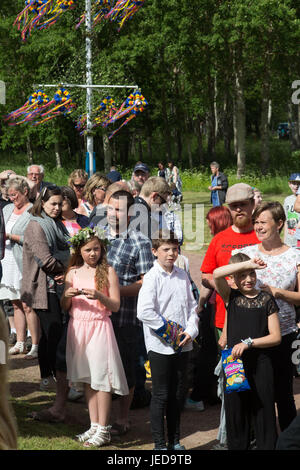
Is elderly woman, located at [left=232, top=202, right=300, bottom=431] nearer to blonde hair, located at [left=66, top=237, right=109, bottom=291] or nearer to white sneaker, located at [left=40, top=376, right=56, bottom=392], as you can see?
blonde hair, located at [left=66, top=237, right=109, bottom=291]

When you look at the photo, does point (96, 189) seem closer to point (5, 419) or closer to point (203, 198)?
point (5, 419)

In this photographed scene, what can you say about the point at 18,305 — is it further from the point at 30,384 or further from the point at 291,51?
the point at 291,51

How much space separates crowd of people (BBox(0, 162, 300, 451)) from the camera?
5039 mm

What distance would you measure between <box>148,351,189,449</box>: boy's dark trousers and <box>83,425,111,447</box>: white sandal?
476 millimetres

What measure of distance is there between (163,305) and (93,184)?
10.9 ft

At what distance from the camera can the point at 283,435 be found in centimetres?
309

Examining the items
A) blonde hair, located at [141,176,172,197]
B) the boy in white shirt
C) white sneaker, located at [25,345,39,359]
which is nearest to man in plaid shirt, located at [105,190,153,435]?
the boy in white shirt

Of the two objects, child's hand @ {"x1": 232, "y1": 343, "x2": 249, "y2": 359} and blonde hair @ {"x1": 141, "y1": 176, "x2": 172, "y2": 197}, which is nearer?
child's hand @ {"x1": 232, "y1": 343, "x2": 249, "y2": 359}

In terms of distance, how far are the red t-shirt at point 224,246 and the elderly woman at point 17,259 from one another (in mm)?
2663

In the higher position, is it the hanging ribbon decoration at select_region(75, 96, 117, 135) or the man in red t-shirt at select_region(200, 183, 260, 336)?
the hanging ribbon decoration at select_region(75, 96, 117, 135)

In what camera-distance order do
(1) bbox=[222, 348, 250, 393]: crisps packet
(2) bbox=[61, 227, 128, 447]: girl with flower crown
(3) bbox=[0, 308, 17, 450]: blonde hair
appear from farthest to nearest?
1. (2) bbox=[61, 227, 128, 447]: girl with flower crown
2. (1) bbox=[222, 348, 250, 393]: crisps packet
3. (3) bbox=[0, 308, 17, 450]: blonde hair

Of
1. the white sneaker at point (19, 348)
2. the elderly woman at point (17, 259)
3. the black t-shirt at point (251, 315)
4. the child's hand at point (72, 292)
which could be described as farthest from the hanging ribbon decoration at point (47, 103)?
the black t-shirt at point (251, 315)

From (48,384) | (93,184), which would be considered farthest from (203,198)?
(48,384)

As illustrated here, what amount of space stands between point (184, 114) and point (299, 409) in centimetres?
4499
